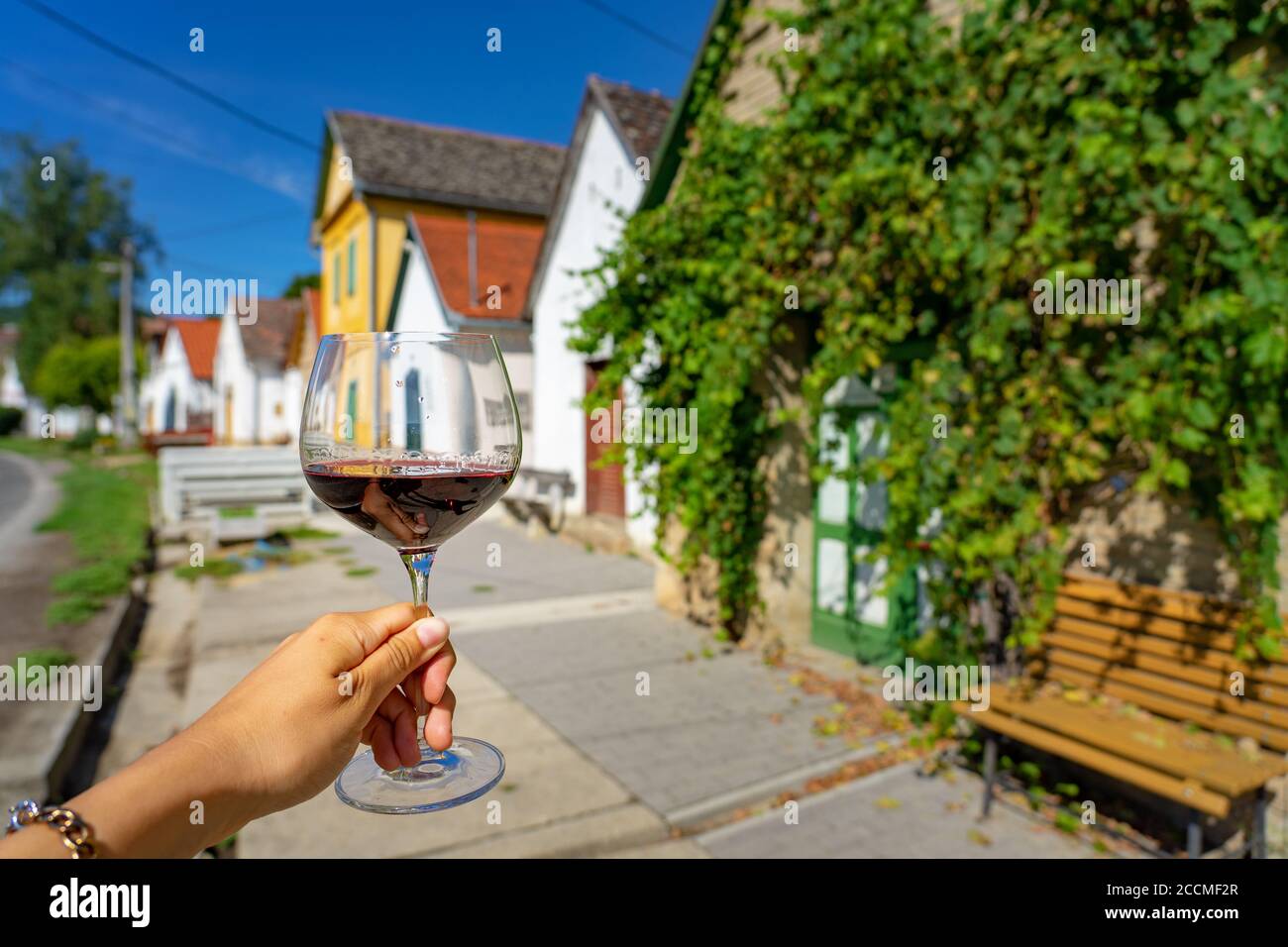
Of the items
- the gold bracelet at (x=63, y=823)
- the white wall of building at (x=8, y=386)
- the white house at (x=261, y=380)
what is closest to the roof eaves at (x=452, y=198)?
the white house at (x=261, y=380)

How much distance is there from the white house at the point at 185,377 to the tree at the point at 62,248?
21.1ft

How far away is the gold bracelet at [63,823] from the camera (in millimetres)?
875

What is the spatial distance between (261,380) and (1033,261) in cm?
2851

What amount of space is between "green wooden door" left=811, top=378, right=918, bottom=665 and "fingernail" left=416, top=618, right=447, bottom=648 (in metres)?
5.11

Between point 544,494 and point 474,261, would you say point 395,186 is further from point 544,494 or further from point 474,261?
point 544,494

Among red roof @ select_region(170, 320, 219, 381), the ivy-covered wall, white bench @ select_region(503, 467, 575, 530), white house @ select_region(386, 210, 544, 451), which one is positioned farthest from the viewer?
red roof @ select_region(170, 320, 219, 381)

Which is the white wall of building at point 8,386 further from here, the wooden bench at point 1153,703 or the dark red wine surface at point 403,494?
the dark red wine surface at point 403,494

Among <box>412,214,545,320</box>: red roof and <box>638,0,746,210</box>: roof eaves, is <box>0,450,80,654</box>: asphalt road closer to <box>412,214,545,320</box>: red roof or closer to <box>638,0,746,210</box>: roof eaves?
<box>638,0,746,210</box>: roof eaves

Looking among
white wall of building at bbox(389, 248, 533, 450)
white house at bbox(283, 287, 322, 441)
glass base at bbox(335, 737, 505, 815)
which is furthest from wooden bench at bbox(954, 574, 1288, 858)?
white house at bbox(283, 287, 322, 441)

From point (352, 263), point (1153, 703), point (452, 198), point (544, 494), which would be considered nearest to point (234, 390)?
point (352, 263)

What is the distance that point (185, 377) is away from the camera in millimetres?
40062

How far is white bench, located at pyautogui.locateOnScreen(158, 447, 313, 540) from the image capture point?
41.5 feet

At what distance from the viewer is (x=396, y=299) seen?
17.9 m

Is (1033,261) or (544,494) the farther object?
(544,494)
